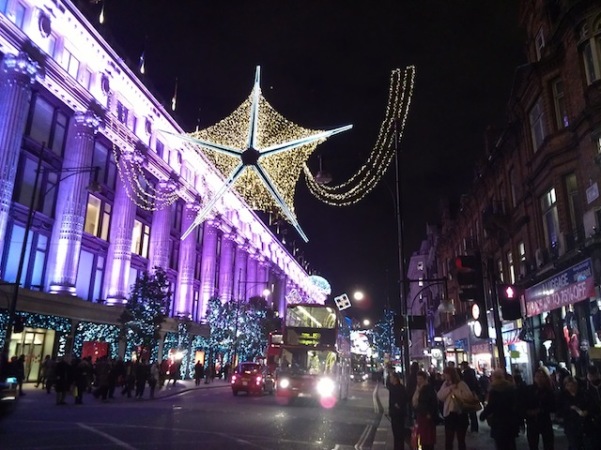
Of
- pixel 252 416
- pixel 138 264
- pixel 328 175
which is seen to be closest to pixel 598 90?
pixel 328 175

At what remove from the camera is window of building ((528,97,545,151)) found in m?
20.7

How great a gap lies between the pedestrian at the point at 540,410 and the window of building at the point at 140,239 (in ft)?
116

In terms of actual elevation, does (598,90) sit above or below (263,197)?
below

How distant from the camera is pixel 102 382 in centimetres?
2212

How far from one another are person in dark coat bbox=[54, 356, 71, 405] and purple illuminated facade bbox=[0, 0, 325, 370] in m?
6.15

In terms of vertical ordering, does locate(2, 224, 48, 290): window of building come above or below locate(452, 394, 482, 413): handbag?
above

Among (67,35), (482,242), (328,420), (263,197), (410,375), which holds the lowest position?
(328,420)

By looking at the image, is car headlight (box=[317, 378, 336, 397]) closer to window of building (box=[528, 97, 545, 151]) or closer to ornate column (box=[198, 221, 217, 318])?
window of building (box=[528, 97, 545, 151])

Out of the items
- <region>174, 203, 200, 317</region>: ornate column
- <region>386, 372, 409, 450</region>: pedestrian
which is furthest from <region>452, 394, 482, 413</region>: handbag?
<region>174, 203, 200, 317</region>: ornate column

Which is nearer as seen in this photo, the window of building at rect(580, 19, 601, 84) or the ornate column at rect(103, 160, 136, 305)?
the window of building at rect(580, 19, 601, 84)

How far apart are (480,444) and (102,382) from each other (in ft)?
55.6

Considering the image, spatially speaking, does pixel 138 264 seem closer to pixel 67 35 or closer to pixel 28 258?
pixel 28 258

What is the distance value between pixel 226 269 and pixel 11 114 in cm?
3681

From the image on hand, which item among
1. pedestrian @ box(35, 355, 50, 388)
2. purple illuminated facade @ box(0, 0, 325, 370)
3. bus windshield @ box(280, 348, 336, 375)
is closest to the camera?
bus windshield @ box(280, 348, 336, 375)
